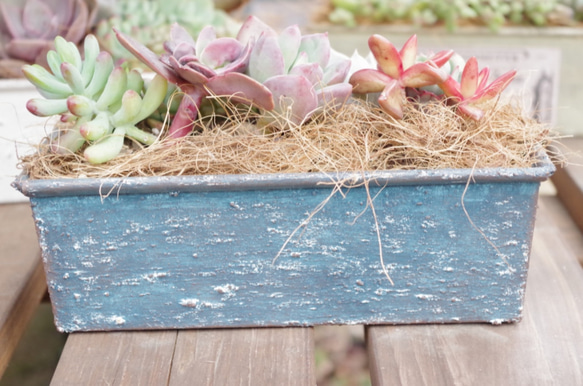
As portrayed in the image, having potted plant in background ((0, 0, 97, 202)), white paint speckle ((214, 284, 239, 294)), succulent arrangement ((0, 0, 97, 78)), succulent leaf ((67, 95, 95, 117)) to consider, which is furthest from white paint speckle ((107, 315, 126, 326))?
succulent arrangement ((0, 0, 97, 78))

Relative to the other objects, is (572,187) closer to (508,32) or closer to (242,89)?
(242,89)

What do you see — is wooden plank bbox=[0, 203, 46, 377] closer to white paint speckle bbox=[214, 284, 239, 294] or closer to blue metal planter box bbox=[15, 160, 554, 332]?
blue metal planter box bbox=[15, 160, 554, 332]

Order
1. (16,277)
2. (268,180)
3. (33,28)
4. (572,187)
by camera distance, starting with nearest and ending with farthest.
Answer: (268,180)
(16,277)
(572,187)
(33,28)

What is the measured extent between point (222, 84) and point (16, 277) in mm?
365

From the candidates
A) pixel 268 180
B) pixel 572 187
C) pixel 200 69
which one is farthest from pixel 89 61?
pixel 572 187

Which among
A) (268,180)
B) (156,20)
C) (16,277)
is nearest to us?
(268,180)

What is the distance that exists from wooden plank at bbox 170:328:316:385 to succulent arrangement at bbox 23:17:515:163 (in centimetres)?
21

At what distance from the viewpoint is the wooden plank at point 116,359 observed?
0.57 metres

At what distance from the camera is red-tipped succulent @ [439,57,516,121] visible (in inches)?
24.0

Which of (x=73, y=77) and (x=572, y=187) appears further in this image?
(x=572, y=187)

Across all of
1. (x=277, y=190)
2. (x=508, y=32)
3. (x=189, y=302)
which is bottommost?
(x=508, y=32)

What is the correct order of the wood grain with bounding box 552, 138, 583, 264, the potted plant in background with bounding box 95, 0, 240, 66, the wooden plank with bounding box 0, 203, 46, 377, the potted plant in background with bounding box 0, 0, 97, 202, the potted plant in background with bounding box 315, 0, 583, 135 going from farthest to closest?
1. the potted plant in background with bounding box 315, 0, 583, 135
2. the potted plant in background with bounding box 95, 0, 240, 66
3. the potted plant in background with bounding box 0, 0, 97, 202
4. the wood grain with bounding box 552, 138, 583, 264
5. the wooden plank with bounding box 0, 203, 46, 377

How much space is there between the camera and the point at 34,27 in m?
1.08

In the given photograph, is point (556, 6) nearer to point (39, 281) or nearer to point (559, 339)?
point (559, 339)
